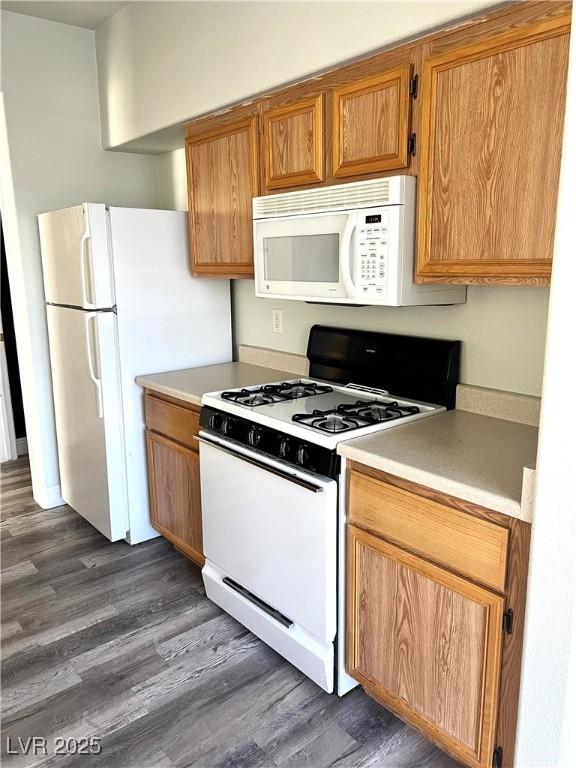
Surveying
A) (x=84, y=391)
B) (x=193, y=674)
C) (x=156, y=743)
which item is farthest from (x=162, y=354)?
(x=156, y=743)

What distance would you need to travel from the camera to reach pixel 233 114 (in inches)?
94.7

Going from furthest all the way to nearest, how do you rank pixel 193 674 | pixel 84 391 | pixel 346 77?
1. pixel 84 391
2. pixel 193 674
3. pixel 346 77

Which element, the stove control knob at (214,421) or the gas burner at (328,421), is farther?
the stove control knob at (214,421)

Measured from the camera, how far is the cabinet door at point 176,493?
2582 mm

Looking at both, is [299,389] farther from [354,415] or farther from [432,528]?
[432,528]

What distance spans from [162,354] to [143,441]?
1.49ft

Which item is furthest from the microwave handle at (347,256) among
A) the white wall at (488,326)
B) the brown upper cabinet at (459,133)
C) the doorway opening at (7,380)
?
the doorway opening at (7,380)

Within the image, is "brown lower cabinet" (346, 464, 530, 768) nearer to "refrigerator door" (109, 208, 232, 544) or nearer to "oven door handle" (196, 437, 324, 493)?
"oven door handle" (196, 437, 324, 493)

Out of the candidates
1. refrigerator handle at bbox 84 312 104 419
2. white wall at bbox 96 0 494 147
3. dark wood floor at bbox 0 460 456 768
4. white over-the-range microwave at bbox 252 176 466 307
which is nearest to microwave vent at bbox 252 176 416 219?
white over-the-range microwave at bbox 252 176 466 307

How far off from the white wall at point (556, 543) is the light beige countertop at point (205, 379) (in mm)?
1487

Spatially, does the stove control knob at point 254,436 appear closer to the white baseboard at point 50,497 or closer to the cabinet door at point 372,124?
the cabinet door at point 372,124

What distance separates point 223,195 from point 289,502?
1.43 m

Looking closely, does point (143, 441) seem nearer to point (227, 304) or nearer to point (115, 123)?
point (227, 304)

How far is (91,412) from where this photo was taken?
289 centimetres
